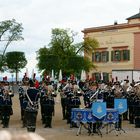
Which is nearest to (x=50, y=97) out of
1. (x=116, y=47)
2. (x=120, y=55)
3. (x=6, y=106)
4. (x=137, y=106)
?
(x=6, y=106)

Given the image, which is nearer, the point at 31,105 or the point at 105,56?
the point at 31,105

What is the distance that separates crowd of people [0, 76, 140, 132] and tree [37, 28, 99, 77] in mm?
37811

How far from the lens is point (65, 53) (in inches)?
2365

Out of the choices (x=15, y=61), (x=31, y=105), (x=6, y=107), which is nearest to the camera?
(x=31, y=105)

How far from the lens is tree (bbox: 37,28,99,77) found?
55.5 meters

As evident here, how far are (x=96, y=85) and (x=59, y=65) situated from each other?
1648 inches

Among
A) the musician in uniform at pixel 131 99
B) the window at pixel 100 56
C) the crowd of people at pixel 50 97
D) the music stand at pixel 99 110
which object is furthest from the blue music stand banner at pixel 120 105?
the window at pixel 100 56

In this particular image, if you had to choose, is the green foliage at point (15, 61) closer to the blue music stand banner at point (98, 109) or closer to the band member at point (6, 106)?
the band member at point (6, 106)

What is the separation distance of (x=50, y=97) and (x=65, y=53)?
4561 centimetres

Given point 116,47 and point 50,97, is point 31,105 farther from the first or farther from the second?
point 116,47

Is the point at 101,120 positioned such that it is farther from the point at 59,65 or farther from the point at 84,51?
the point at 84,51

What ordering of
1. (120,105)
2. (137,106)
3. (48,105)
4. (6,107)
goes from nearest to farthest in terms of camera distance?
(120,105) < (6,107) < (48,105) < (137,106)

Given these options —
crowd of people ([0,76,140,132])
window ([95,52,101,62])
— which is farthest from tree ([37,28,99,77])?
→ crowd of people ([0,76,140,132])

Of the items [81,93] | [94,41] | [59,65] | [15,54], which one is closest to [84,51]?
[94,41]
